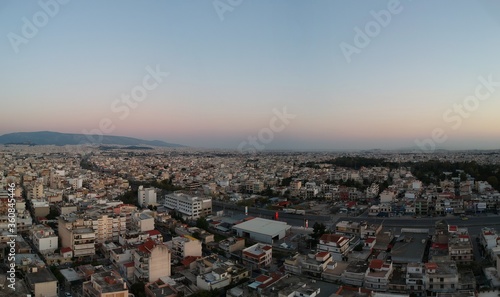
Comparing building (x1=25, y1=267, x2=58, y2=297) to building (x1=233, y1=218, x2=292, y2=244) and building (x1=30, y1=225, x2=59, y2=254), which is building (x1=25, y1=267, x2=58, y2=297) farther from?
building (x1=233, y1=218, x2=292, y2=244)

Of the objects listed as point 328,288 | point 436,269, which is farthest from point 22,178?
point 436,269

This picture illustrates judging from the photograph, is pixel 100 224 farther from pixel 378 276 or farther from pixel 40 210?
pixel 378 276

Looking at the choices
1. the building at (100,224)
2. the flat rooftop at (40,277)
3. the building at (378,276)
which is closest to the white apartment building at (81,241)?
the building at (100,224)

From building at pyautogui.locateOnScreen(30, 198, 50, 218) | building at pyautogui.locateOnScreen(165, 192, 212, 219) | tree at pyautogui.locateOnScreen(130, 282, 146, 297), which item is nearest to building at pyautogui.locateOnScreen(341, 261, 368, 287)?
tree at pyautogui.locateOnScreen(130, 282, 146, 297)

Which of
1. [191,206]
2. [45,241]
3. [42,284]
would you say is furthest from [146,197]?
[42,284]

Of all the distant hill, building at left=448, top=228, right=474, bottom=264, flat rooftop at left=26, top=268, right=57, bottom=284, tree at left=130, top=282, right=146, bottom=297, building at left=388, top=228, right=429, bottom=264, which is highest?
the distant hill

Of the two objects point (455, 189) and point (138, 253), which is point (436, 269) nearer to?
point (138, 253)
